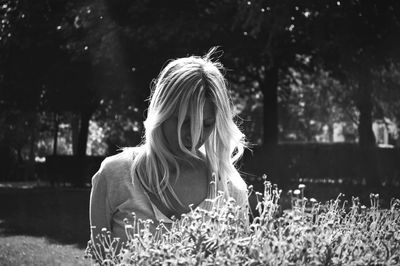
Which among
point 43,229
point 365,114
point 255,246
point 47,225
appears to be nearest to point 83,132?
point 365,114

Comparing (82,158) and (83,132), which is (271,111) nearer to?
(82,158)

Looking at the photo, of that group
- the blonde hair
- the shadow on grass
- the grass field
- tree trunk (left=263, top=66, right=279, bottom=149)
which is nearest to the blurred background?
tree trunk (left=263, top=66, right=279, bottom=149)

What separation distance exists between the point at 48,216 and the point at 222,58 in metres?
7.12

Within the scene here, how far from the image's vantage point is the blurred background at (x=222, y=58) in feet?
49.6

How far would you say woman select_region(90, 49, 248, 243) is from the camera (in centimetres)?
278

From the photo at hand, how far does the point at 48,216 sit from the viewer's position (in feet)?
45.7

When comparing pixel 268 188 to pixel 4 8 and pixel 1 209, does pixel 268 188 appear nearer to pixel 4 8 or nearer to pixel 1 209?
pixel 1 209

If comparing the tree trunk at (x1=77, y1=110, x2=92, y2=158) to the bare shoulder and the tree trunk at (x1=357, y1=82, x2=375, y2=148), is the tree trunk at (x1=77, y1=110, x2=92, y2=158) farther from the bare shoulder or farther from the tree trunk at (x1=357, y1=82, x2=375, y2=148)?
the bare shoulder

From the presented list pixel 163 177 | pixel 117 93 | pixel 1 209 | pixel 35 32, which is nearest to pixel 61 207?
pixel 1 209

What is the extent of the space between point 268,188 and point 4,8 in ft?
59.3

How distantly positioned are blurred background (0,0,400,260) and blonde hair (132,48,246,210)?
1003 cm

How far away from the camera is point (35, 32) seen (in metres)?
19.5

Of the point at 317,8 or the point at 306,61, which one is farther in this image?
the point at 306,61

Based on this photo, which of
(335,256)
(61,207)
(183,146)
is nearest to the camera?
(335,256)
